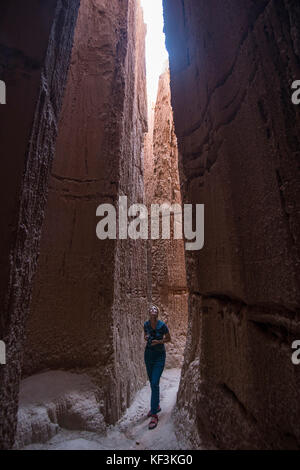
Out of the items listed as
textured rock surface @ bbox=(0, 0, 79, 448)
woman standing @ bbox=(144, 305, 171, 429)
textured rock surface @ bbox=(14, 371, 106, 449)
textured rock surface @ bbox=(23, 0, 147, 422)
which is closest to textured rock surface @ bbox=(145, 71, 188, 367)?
textured rock surface @ bbox=(23, 0, 147, 422)

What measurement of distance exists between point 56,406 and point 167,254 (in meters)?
4.89

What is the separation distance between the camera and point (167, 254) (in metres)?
7.27

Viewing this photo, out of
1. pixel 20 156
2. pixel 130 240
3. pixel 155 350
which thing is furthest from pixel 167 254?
pixel 20 156

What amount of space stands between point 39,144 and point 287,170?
1515 millimetres

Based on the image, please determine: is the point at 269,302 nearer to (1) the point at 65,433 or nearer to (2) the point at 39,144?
(2) the point at 39,144

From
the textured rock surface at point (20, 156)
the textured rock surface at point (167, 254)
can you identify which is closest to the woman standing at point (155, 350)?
the textured rock surface at point (20, 156)

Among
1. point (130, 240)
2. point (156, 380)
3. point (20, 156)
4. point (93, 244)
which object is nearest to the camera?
point (20, 156)

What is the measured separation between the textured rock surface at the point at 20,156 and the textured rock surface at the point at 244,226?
50.5 inches

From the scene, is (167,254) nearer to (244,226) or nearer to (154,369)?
(154,369)

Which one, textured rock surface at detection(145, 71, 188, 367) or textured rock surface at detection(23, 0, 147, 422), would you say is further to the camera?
textured rock surface at detection(145, 71, 188, 367)

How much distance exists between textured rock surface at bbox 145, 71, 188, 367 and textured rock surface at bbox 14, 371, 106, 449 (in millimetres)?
3666

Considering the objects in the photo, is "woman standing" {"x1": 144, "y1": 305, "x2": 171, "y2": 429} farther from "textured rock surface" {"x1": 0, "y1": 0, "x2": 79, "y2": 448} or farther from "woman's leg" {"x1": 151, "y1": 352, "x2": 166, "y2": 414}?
"textured rock surface" {"x1": 0, "y1": 0, "x2": 79, "y2": 448}

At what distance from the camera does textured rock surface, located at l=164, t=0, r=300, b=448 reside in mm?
1368
